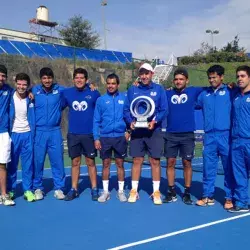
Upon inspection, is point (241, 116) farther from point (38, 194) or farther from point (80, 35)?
point (80, 35)

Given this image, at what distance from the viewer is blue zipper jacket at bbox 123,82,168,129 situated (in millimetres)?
6207

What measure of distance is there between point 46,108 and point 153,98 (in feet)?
5.59

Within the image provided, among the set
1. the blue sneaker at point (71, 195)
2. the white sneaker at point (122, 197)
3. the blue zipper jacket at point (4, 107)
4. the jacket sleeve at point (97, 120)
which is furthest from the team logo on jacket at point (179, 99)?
the blue zipper jacket at point (4, 107)

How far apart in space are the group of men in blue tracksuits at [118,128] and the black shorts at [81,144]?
0.05ft

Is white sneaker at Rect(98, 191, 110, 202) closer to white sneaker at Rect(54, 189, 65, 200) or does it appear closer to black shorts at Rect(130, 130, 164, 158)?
white sneaker at Rect(54, 189, 65, 200)

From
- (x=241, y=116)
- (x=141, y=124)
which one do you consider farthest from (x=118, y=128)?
(x=241, y=116)

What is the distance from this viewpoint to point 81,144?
21.5 feet

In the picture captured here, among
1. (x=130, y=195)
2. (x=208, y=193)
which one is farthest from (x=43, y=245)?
(x=208, y=193)

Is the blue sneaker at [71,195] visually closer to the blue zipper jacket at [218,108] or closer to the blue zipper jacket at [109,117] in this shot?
the blue zipper jacket at [109,117]

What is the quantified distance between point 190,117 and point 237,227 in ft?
6.26

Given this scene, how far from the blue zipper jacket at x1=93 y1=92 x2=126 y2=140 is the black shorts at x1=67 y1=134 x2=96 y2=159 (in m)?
0.18

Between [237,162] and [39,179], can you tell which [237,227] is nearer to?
[237,162]

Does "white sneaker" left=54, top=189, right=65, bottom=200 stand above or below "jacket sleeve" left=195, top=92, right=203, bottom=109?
below

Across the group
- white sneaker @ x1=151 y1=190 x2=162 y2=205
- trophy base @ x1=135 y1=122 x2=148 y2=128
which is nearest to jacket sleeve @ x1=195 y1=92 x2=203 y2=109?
trophy base @ x1=135 y1=122 x2=148 y2=128
